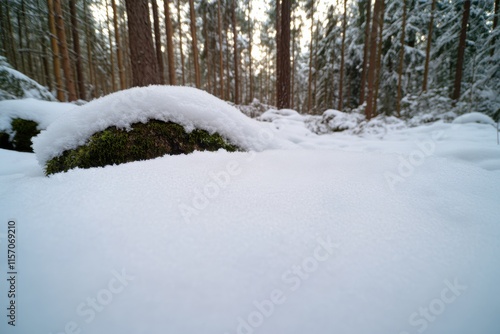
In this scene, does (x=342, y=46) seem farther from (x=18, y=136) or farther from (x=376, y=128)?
(x=18, y=136)

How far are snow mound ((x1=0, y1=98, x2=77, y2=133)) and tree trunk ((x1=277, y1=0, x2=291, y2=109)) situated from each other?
6531 mm

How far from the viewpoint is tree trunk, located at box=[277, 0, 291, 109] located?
23.9 ft

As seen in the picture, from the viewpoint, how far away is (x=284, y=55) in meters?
7.63

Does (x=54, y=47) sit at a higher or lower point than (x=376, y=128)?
higher

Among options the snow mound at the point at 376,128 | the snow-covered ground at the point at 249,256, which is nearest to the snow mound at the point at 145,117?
the snow-covered ground at the point at 249,256

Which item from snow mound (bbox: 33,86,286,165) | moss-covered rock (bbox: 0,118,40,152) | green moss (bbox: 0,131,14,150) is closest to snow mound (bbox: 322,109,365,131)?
snow mound (bbox: 33,86,286,165)

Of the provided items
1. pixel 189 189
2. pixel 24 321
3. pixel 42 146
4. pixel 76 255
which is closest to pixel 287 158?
pixel 189 189

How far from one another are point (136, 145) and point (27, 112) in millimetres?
2701

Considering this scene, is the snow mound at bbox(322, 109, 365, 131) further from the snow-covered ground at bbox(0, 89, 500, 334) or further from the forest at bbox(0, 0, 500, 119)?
the snow-covered ground at bbox(0, 89, 500, 334)

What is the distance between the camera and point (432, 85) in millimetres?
11805

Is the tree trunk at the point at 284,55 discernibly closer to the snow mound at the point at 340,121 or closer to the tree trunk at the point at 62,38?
the snow mound at the point at 340,121

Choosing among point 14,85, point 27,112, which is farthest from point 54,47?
point 27,112

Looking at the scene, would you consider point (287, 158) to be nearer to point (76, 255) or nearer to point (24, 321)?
point (76, 255)

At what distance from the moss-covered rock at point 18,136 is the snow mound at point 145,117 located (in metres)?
1.88
